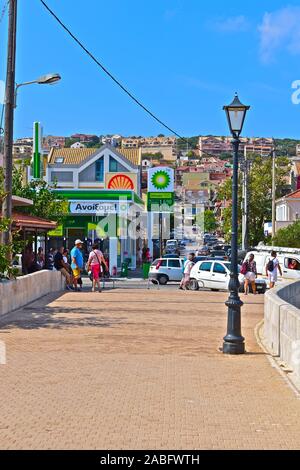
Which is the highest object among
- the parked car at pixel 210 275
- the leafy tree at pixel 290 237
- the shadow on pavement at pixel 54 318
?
the leafy tree at pixel 290 237

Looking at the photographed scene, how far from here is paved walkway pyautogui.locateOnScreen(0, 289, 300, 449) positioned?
21.9ft

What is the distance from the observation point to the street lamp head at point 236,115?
12.2m

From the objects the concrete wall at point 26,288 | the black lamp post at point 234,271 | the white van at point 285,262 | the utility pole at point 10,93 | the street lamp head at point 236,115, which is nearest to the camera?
the black lamp post at point 234,271

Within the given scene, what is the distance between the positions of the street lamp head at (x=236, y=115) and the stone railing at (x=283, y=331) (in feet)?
9.76

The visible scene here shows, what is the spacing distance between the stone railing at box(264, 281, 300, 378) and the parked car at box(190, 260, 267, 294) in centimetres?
1705

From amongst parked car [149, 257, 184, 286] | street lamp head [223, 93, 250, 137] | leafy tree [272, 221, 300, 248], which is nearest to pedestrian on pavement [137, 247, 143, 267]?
leafy tree [272, 221, 300, 248]

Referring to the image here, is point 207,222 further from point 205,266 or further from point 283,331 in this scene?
point 283,331

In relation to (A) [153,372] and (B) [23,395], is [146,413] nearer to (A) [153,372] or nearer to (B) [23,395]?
(B) [23,395]

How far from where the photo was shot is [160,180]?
45.2 meters

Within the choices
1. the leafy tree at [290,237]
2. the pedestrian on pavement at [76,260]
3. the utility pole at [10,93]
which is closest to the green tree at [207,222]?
the leafy tree at [290,237]

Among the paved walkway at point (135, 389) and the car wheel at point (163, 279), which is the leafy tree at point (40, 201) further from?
the paved walkway at point (135, 389)

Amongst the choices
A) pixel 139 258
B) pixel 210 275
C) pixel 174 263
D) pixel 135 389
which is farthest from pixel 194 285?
pixel 139 258

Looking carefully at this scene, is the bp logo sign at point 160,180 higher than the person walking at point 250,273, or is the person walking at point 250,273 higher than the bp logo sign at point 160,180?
the bp logo sign at point 160,180
